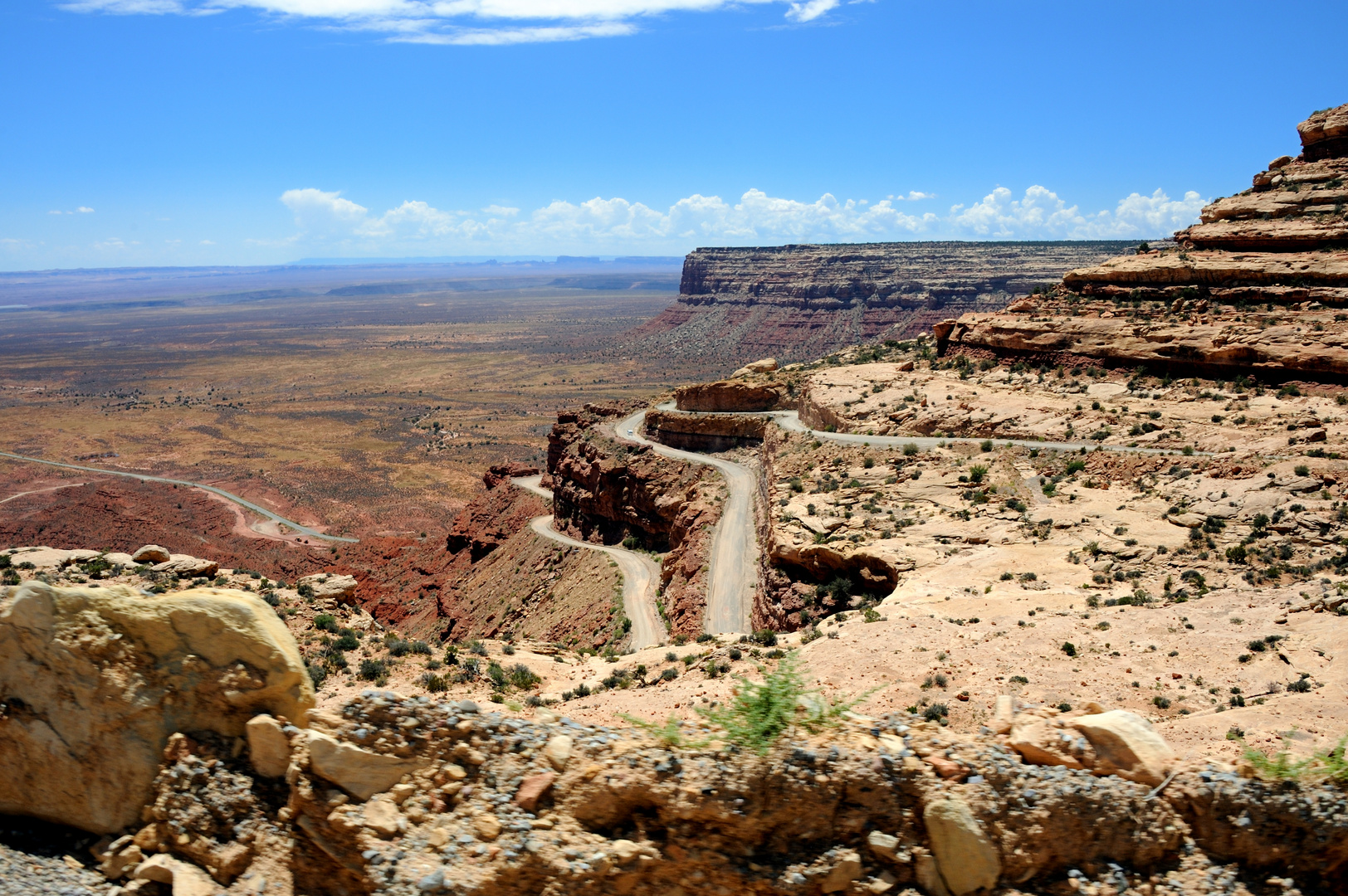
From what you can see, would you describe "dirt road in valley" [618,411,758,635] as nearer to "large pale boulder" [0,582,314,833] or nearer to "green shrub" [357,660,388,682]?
"green shrub" [357,660,388,682]

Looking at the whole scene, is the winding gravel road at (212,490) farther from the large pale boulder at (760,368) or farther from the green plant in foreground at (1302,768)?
the green plant in foreground at (1302,768)

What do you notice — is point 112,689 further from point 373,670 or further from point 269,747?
point 373,670

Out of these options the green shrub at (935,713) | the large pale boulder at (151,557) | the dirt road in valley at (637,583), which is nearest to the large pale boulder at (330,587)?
the large pale boulder at (151,557)

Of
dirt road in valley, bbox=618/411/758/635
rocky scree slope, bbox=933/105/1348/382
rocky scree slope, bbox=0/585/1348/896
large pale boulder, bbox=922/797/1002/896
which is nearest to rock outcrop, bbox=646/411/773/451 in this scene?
dirt road in valley, bbox=618/411/758/635

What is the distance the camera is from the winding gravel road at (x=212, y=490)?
5966cm

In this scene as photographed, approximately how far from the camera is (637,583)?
37.6 metres

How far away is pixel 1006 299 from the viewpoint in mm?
137500

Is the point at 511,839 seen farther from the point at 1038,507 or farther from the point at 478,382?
the point at 478,382

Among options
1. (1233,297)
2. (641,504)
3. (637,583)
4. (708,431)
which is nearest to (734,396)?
(708,431)

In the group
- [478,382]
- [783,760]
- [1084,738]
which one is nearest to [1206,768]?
[1084,738]

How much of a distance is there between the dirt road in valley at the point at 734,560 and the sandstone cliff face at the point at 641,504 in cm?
47

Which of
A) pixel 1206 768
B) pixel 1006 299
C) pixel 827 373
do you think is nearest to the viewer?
pixel 1206 768

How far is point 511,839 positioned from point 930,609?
13815mm

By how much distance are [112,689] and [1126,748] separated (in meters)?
10.8
